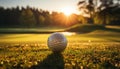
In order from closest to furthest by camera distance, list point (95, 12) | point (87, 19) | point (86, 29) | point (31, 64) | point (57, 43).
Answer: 1. point (31, 64)
2. point (57, 43)
3. point (86, 29)
4. point (95, 12)
5. point (87, 19)

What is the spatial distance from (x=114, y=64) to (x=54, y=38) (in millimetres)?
3688

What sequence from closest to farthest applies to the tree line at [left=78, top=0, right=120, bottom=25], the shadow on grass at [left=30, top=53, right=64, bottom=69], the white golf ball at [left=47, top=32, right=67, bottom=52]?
the shadow on grass at [left=30, top=53, right=64, bottom=69] < the white golf ball at [left=47, top=32, right=67, bottom=52] < the tree line at [left=78, top=0, right=120, bottom=25]

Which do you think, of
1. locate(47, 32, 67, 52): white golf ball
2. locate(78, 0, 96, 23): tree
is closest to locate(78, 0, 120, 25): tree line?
locate(78, 0, 96, 23): tree

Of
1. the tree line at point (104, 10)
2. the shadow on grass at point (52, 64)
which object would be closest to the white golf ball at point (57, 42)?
the shadow on grass at point (52, 64)

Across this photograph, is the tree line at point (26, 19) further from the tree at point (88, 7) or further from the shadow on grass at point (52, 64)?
the shadow on grass at point (52, 64)

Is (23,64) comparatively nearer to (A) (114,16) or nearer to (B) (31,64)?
(B) (31,64)

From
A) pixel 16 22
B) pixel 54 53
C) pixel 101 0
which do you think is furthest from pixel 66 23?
pixel 54 53

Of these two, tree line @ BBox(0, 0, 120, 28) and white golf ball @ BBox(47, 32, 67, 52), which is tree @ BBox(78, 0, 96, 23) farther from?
white golf ball @ BBox(47, 32, 67, 52)

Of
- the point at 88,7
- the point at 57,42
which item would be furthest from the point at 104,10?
the point at 57,42

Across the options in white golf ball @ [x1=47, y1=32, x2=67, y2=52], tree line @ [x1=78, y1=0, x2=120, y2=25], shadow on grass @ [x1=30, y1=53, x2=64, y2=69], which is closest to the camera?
shadow on grass @ [x1=30, y1=53, x2=64, y2=69]

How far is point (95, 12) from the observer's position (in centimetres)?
7569

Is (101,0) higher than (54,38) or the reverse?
higher

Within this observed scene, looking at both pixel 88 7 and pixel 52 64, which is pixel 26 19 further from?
pixel 52 64

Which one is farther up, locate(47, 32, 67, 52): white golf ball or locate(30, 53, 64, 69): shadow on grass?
locate(47, 32, 67, 52): white golf ball
